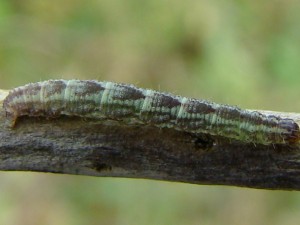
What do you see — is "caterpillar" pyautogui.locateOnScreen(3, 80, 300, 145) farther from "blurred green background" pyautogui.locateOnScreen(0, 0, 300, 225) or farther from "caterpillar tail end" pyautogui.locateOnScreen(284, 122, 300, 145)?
"blurred green background" pyautogui.locateOnScreen(0, 0, 300, 225)

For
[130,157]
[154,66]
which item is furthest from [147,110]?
[154,66]

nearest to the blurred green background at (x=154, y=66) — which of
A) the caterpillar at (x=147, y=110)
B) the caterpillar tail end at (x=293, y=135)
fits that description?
the caterpillar at (x=147, y=110)

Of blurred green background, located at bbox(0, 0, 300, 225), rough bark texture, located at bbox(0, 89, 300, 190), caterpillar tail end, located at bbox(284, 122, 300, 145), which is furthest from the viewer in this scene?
blurred green background, located at bbox(0, 0, 300, 225)

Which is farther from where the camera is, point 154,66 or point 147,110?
point 154,66

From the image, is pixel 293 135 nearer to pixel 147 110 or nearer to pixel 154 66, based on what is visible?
pixel 147 110

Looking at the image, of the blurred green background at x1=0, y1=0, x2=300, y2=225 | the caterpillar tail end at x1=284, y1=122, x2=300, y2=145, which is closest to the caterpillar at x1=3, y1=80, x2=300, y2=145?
the caterpillar tail end at x1=284, y1=122, x2=300, y2=145

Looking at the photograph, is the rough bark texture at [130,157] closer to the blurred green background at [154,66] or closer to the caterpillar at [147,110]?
the caterpillar at [147,110]
